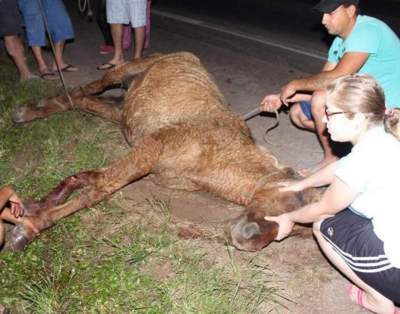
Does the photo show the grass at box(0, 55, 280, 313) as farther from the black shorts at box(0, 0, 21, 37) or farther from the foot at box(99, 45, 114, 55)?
the foot at box(99, 45, 114, 55)

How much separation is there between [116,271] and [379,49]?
9.81 ft

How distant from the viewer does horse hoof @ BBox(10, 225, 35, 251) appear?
3781 mm

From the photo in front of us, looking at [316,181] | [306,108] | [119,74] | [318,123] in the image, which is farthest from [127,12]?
[316,181]

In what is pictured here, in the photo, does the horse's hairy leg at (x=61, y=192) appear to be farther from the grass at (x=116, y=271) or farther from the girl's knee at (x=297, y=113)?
the girl's knee at (x=297, y=113)

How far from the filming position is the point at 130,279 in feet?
11.5

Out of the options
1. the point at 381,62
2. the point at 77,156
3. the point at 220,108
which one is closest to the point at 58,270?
the point at 77,156

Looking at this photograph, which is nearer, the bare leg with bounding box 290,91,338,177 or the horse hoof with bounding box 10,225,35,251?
the horse hoof with bounding box 10,225,35,251

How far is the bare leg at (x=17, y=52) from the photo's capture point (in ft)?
22.6

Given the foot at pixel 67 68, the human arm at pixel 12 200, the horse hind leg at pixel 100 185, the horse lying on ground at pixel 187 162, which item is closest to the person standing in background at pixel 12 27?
the foot at pixel 67 68

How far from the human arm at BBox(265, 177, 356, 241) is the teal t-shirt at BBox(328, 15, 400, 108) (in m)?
1.64

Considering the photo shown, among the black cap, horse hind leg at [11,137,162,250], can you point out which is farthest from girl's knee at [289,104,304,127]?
horse hind leg at [11,137,162,250]

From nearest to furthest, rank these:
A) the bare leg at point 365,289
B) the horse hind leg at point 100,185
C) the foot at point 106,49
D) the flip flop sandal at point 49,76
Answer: the bare leg at point 365,289, the horse hind leg at point 100,185, the flip flop sandal at point 49,76, the foot at point 106,49

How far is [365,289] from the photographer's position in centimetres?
330

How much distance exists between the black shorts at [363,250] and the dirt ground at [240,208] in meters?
0.53
